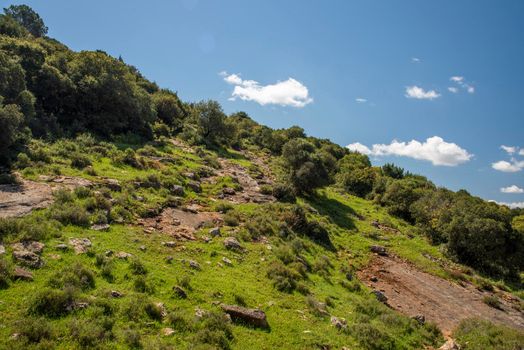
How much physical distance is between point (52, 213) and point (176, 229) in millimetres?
6413

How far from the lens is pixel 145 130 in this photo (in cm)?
4934

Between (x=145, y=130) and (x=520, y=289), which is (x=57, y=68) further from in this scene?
(x=520, y=289)

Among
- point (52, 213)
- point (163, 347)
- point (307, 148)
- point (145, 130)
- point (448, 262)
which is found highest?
point (307, 148)

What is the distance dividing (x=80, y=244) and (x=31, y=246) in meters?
1.81

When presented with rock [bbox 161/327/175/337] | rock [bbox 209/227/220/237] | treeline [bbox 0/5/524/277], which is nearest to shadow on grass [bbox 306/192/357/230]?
treeline [bbox 0/5/524/277]

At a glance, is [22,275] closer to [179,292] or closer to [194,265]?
[179,292]

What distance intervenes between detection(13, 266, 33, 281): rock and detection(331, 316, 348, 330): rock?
11622 millimetres

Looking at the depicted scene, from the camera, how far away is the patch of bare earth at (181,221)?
19859 mm

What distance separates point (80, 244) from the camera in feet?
49.3

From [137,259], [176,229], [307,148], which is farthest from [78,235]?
[307,148]

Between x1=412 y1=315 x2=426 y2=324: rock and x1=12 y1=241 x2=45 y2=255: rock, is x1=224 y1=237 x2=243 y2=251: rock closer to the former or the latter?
x1=12 y1=241 x2=45 y2=255: rock

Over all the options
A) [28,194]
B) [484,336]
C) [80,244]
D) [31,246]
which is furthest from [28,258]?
[484,336]

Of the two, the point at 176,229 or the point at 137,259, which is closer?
the point at 137,259

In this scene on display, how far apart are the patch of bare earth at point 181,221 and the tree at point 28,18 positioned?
98550 millimetres
